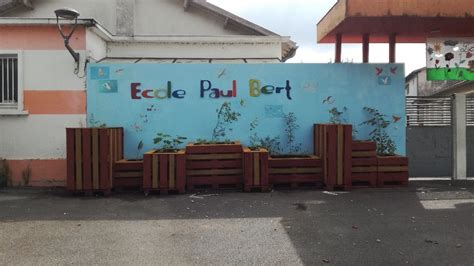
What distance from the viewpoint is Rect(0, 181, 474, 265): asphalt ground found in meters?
5.00

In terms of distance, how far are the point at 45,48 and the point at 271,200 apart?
5.98 m

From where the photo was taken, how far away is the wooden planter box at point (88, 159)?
333 inches

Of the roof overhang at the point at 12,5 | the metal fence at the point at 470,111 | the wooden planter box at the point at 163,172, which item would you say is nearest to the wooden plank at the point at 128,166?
the wooden planter box at the point at 163,172

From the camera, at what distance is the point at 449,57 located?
10359mm

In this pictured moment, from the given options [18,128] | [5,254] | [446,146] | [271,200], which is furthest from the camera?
[446,146]

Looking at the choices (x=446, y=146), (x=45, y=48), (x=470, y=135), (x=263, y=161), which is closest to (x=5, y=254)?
(x=263, y=161)

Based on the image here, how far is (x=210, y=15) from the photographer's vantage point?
1489 centimetres

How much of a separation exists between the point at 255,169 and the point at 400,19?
431 cm

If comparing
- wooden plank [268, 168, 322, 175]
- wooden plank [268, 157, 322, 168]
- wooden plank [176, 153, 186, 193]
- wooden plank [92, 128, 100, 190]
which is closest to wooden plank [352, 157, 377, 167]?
wooden plank [268, 157, 322, 168]

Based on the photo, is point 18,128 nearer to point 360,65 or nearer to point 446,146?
point 360,65

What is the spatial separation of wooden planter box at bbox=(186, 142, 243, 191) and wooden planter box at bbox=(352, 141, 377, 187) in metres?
2.35

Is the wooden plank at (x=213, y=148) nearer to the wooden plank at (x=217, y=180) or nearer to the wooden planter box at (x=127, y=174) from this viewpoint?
the wooden plank at (x=217, y=180)

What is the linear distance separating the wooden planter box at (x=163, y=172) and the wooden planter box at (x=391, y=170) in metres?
4.07

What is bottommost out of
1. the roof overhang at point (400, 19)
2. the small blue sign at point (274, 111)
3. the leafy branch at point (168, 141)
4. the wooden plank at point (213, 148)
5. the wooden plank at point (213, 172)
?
the wooden plank at point (213, 172)
